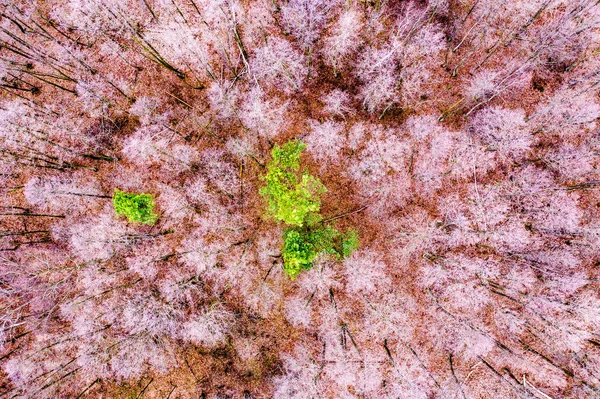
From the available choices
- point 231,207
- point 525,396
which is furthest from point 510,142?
point 231,207

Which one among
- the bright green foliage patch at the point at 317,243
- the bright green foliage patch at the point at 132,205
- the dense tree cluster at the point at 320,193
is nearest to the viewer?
the bright green foliage patch at the point at 132,205

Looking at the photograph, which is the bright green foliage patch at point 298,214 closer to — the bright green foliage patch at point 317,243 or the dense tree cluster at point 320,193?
the bright green foliage patch at point 317,243

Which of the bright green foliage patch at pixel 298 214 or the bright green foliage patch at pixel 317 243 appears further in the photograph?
the bright green foliage patch at pixel 317 243

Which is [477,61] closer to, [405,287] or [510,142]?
[510,142]

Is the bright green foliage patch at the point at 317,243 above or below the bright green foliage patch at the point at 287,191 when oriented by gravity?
below

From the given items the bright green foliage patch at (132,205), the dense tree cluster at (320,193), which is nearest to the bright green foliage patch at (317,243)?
the dense tree cluster at (320,193)

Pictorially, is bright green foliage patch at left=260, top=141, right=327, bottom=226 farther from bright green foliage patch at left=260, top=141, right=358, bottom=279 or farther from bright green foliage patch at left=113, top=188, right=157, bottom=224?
bright green foliage patch at left=113, top=188, right=157, bottom=224
